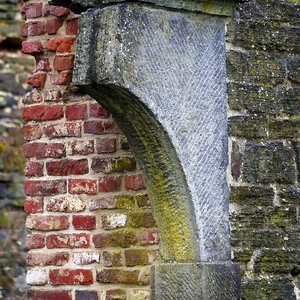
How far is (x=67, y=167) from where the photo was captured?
468 cm

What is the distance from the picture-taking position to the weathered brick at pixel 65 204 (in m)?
4.61

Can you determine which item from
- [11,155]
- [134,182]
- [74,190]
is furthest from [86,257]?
[11,155]

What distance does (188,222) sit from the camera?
401cm

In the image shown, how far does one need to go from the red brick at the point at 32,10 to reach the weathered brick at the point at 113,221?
4.02 ft

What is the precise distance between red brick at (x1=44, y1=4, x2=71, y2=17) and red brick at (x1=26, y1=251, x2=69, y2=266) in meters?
1.32

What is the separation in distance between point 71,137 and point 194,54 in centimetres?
95

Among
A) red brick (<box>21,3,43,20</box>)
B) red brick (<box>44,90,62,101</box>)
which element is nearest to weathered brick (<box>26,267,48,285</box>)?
red brick (<box>44,90,62,101</box>)

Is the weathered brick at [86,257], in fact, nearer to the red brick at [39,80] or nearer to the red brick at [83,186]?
the red brick at [83,186]

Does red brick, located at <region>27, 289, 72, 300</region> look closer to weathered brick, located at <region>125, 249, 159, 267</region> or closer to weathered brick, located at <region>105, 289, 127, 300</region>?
weathered brick, located at <region>105, 289, 127, 300</region>

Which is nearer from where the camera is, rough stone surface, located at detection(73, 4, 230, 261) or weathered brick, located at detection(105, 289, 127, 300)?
rough stone surface, located at detection(73, 4, 230, 261)

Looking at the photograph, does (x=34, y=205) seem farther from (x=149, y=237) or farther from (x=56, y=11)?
(x=56, y=11)

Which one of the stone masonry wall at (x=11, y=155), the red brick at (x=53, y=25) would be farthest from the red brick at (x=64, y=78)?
the stone masonry wall at (x=11, y=155)

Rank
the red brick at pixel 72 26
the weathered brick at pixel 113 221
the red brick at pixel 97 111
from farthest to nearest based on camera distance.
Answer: the red brick at pixel 72 26 < the red brick at pixel 97 111 < the weathered brick at pixel 113 221

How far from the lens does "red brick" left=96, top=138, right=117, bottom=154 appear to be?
457 centimetres
